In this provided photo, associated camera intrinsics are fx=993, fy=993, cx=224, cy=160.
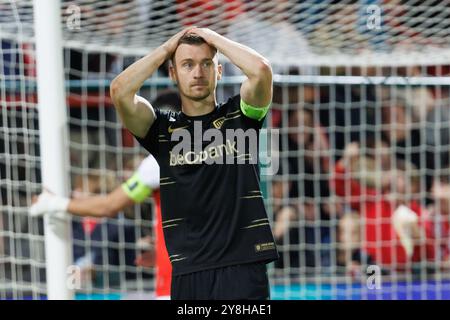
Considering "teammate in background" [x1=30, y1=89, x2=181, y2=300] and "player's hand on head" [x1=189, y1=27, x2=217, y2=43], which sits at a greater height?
"player's hand on head" [x1=189, y1=27, x2=217, y2=43]

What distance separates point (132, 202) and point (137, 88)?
1.28 metres

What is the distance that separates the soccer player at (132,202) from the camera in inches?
188

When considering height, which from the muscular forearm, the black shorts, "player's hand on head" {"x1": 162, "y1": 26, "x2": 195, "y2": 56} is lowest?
the black shorts

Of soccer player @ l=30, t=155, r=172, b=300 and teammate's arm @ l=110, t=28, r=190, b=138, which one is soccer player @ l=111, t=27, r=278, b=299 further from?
soccer player @ l=30, t=155, r=172, b=300

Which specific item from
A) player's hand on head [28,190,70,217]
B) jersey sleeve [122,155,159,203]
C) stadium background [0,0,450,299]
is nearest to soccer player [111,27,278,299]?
jersey sleeve [122,155,159,203]

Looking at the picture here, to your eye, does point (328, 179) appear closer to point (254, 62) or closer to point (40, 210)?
point (40, 210)

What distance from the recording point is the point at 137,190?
4809 millimetres

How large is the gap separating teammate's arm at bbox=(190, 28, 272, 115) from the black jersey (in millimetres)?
123

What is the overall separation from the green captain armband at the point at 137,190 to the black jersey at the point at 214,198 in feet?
3.52

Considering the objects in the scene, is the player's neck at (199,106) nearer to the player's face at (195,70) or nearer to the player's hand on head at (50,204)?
the player's face at (195,70)

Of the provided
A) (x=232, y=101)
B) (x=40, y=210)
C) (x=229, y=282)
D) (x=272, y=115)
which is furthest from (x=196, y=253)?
(x=272, y=115)

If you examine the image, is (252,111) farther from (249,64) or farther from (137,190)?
(137,190)

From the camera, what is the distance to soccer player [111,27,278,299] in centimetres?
359

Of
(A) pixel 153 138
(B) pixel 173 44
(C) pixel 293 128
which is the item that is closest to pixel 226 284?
(A) pixel 153 138
